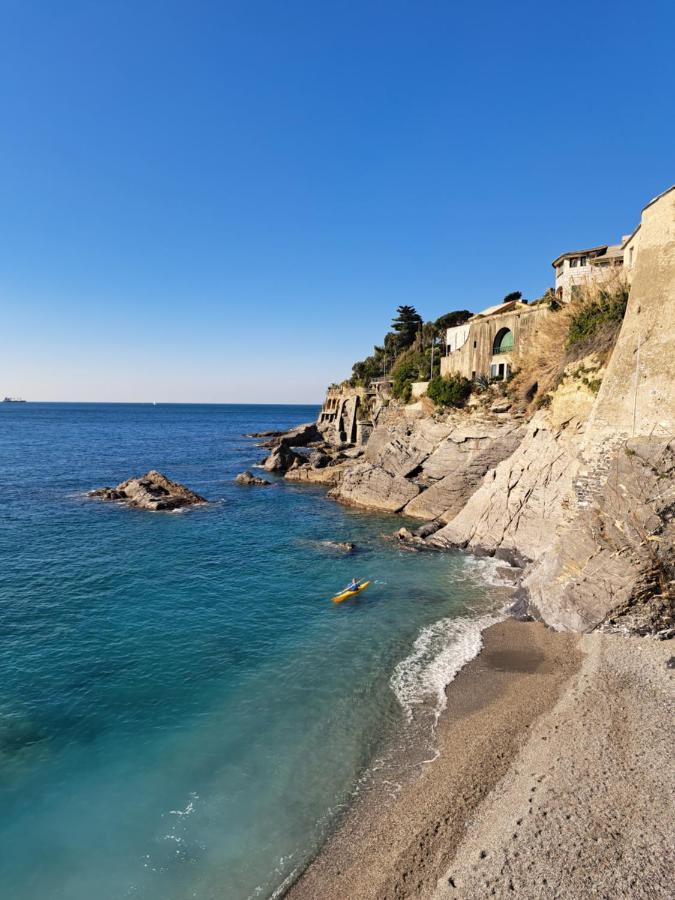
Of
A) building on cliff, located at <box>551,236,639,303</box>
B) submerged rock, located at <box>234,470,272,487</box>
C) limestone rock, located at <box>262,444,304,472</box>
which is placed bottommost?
submerged rock, located at <box>234,470,272,487</box>

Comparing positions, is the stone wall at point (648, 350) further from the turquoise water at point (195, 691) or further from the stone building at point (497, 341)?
the stone building at point (497, 341)

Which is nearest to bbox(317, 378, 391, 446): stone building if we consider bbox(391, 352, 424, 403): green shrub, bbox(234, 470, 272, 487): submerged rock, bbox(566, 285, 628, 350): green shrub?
bbox(391, 352, 424, 403): green shrub

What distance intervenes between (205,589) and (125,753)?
416 inches

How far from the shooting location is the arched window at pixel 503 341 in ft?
139

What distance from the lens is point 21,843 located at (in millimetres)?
10648

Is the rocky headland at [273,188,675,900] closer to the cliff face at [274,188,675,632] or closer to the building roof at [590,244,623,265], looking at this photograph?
the cliff face at [274,188,675,632]

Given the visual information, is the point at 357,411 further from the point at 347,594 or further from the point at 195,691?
the point at 195,691

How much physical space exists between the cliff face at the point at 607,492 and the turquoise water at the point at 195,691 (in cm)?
353

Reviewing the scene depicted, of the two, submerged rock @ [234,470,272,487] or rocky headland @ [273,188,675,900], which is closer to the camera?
rocky headland @ [273,188,675,900]

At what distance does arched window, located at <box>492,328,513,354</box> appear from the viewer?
42312mm

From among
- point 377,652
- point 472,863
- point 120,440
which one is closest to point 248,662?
point 377,652

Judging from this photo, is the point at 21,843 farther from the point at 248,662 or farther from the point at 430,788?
the point at 430,788

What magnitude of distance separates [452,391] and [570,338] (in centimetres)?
1292

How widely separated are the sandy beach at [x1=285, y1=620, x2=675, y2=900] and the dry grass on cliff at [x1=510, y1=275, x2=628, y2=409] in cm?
1744
